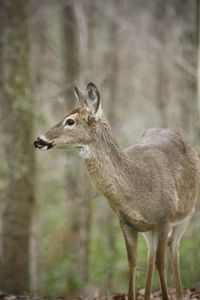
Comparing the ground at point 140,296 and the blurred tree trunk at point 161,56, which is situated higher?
the blurred tree trunk at point 161,56

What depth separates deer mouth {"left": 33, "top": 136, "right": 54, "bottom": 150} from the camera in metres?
8.22

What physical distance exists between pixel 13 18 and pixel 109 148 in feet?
16.0

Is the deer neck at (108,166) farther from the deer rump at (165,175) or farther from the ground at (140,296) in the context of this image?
the ground at (140,296)

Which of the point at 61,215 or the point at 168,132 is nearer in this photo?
the point at 168,132

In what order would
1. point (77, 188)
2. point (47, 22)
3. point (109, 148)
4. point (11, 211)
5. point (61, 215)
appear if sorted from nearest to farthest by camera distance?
point (109, 148) < point (11, 211) < point (77, 188) < point (47, 22) < point (61, 215)

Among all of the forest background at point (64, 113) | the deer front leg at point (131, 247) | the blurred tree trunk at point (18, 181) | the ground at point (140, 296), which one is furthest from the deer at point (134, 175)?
the blurred tree trunk at point (18, 181)

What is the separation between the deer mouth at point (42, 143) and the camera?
8219mm

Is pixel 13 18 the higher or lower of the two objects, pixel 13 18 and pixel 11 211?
the higher

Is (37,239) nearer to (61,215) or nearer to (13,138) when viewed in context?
(13,138)

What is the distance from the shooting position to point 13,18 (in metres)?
12.8

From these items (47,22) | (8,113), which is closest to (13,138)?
(8,113)

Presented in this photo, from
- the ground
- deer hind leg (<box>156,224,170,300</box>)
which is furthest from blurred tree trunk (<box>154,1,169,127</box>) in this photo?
deer hind leg (<box>156,224,170,300</box>)

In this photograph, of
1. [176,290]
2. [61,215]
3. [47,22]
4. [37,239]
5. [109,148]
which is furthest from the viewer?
[61,215]

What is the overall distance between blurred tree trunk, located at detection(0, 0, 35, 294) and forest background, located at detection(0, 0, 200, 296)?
2cm
